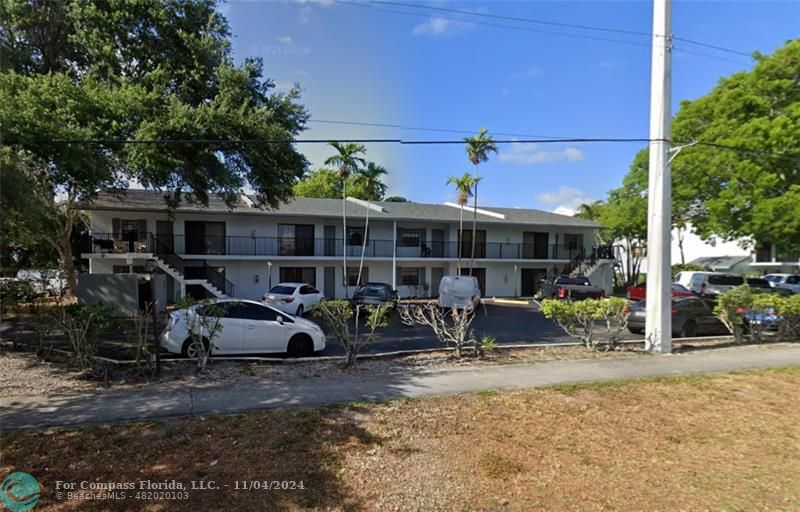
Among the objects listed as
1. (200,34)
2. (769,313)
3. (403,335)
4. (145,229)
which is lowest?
(403,335)

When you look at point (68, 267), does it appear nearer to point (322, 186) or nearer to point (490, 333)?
point (490, 333)

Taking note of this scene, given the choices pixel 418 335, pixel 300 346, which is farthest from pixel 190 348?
pixel 418 335

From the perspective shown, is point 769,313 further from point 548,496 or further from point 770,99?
point 770,99

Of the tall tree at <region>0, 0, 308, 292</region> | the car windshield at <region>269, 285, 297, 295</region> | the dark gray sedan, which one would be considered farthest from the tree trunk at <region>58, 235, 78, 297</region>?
the dark gray sedan

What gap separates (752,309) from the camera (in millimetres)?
11805

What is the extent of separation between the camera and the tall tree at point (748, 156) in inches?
687

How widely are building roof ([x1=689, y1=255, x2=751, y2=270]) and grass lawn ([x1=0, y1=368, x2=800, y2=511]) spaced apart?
3743cm

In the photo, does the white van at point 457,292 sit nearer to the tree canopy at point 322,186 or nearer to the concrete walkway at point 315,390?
the concrete walkway at point 315,390

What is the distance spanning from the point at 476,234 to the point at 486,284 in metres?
3.36

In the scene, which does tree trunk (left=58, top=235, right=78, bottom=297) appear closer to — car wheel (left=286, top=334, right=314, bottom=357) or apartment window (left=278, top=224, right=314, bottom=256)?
apartment window (left=278, top=224, right=314, bottom=256)

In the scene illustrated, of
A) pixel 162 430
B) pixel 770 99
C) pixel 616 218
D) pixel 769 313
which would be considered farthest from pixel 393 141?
pixel 616 218

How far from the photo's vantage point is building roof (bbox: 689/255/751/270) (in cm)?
3706

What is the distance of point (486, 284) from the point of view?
1160 inches

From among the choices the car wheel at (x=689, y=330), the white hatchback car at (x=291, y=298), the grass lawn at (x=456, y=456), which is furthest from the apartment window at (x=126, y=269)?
the car wheel at (x=689, y=330)
